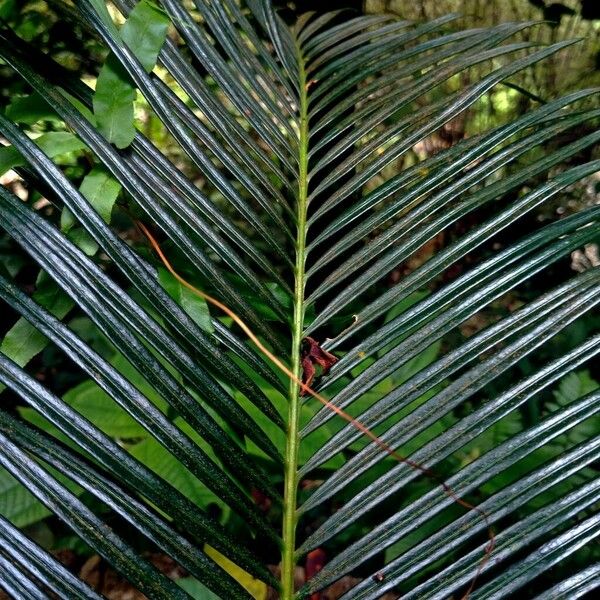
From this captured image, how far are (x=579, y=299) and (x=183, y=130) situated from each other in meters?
0.54

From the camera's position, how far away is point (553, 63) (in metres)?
2.17

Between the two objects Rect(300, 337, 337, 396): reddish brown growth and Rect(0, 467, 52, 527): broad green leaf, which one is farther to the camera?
Rect(0, 467, 52, 527): broad green leaf

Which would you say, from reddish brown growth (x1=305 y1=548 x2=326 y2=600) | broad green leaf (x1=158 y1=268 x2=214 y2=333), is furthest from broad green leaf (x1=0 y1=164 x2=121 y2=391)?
reddish brown growth (x1=305 y1=548 x2=326 y2=600)

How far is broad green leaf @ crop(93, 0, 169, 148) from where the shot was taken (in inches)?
29.2

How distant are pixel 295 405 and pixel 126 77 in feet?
1.56

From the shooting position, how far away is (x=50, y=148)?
2.48ft

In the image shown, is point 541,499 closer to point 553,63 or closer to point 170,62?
point 170,62

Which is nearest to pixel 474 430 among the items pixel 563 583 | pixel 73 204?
pixel 563 583

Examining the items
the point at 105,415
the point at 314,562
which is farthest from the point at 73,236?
the point at 314,562

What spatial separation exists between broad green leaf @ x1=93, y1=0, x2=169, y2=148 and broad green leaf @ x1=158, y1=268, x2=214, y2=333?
18 centimetres

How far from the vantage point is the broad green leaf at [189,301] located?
741 millimetres

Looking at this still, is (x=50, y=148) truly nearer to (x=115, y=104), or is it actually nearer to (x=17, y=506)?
(x=115, y=104)

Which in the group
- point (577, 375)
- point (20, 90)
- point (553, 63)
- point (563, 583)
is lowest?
point (577, 375)

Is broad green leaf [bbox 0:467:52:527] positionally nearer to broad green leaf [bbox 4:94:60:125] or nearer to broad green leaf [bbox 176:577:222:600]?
broad green leaf [bbox 176:577:222:600]
